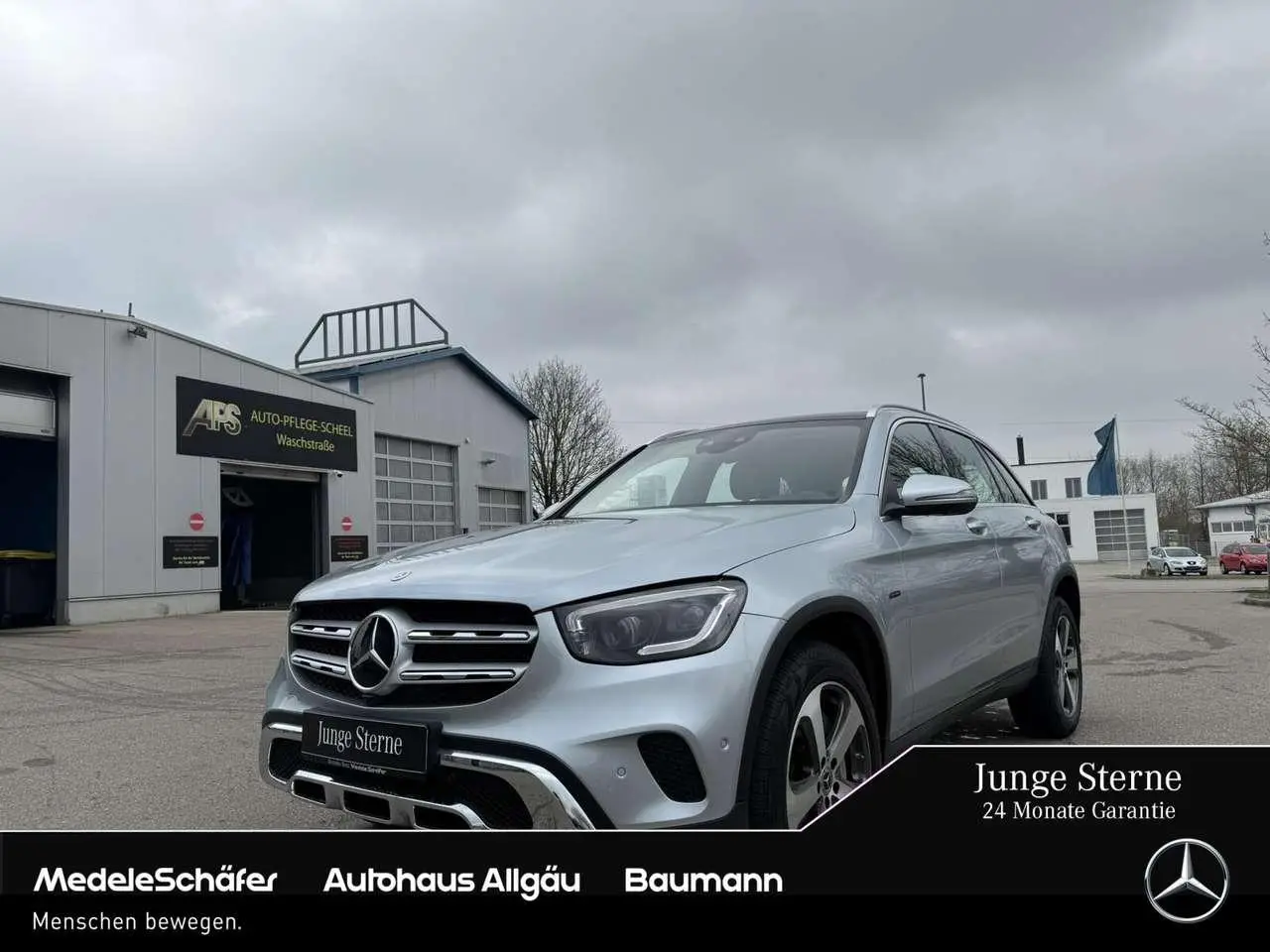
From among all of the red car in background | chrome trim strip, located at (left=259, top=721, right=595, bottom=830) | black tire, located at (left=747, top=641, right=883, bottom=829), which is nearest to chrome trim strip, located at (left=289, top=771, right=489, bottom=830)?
chrome trim strip, located at (left=259, top=721, right=595, bottom=830)

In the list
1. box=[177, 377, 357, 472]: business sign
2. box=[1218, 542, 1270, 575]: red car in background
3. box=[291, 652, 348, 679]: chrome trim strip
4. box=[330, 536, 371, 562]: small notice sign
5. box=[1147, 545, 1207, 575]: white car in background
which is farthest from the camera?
box=[1147, 545, 1207, 575]: white car in background

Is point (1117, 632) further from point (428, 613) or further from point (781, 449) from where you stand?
point (428, 613)

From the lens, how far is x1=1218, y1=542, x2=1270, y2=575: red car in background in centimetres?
3756

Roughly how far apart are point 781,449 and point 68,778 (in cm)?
392

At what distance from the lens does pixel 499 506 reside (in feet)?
103

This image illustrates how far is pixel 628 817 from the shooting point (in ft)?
6.93

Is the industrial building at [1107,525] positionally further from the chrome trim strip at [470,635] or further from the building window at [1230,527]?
the chrome trim strip at [470,635]

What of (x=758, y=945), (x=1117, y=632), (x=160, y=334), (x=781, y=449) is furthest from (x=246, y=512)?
(x=758, y=945)

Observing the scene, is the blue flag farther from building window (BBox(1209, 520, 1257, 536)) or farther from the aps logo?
the aps logo

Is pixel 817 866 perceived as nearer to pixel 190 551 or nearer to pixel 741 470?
pixel 741 470

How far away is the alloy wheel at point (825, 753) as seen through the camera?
2.40 metres

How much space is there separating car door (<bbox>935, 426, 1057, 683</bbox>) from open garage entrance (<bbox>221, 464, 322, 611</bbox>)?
747 inches

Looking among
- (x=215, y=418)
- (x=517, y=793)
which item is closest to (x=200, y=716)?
(x=517, y=793)

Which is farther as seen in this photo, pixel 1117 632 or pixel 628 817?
pixel 1117 632
